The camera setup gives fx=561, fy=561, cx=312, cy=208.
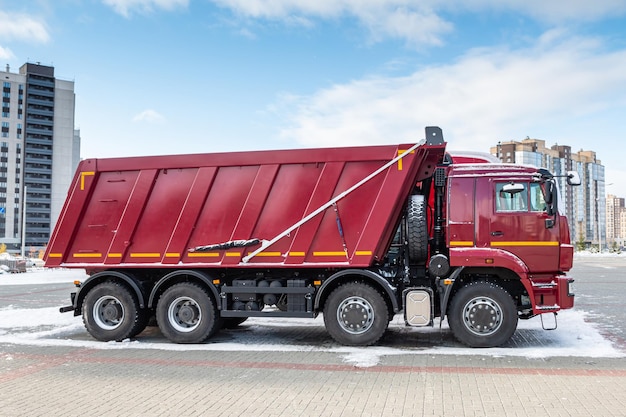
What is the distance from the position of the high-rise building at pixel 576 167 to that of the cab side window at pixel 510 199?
281ft

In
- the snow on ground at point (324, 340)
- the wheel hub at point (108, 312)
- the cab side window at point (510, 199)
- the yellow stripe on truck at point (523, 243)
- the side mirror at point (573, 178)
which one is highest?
the side mirror at point (573, 178)

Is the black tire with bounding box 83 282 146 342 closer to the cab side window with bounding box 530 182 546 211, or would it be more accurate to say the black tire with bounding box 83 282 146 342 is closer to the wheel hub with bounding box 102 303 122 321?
the wheel hub with bounding box 102 303 122 321

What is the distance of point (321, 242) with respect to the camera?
872cm

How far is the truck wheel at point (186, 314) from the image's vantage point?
29.7 ft

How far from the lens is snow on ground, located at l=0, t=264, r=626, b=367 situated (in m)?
8.23

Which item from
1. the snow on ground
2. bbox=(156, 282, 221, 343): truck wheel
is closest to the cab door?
the snow on ground

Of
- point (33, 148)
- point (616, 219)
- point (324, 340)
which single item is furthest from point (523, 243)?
point (616, 219)

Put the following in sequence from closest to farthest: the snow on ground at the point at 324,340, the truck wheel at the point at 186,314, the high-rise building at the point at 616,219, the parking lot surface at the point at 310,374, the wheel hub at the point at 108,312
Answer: the parking lot surface at the point at 310,374 < the snow on ground at the point at 324,340 < the truck wheel at the point at 186,314 < the wheel hub at the point at 108,312 < the high-rise building at the point at 616,219

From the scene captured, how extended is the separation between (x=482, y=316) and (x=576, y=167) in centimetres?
10964

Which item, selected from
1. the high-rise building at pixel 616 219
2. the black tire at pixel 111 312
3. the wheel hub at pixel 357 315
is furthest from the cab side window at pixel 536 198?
the high-rise building at pixel 616 219

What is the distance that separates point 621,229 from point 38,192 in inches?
6372

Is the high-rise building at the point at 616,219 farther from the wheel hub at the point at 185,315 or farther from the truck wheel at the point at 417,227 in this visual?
the wheel hub at the point at 185,315

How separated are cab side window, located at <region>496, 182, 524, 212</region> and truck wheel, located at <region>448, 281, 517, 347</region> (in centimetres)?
119

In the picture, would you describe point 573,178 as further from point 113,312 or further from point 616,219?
point 616,219
